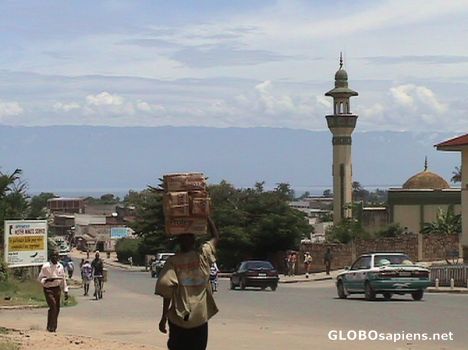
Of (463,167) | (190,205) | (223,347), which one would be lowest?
(223,347)

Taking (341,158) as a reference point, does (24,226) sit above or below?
below

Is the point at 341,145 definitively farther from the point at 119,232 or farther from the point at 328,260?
the point at 119,232

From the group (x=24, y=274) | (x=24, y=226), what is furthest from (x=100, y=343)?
(x=24, y=274)

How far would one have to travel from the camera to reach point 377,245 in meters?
58.7

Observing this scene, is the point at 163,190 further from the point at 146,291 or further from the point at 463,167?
the point at 463,167

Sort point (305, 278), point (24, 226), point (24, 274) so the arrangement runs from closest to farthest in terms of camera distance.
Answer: point (24, 226)
point (24, 274)
point (305, 278)

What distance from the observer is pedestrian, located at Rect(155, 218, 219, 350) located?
35.8 feet

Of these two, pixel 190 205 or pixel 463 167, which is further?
pixel 463 167

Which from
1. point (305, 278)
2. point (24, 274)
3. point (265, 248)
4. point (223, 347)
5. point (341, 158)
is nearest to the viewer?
point (223, 347)

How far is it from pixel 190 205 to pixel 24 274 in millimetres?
27981

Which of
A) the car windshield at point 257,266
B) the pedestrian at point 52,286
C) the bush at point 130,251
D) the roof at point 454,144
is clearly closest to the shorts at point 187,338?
the pedestrian at point 52,286

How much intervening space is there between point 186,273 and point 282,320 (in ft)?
41.3

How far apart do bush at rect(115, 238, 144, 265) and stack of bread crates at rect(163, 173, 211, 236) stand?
3363 inches

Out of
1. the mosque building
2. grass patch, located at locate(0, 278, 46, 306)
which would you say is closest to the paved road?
grass patch, located at locate(0, 278, 46, 306)
